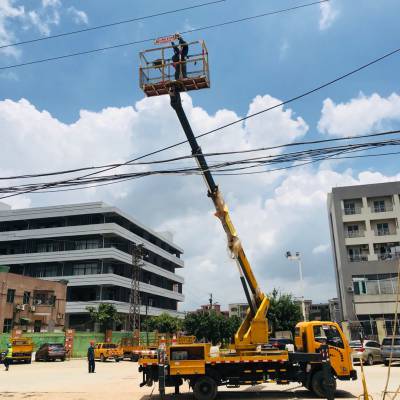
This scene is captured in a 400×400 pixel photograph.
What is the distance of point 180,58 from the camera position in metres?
13.1

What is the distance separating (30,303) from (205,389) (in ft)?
140

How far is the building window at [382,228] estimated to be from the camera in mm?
54781

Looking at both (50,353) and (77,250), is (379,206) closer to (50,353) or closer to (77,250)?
(50,353)

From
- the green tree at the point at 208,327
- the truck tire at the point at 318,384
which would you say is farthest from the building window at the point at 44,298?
the truck tire at the point at 318,384

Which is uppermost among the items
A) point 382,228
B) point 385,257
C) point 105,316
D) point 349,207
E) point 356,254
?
point 349,207

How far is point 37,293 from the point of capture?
53000mm

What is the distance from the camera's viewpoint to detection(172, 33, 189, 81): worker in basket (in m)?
13.1

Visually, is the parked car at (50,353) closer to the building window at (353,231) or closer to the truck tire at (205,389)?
the truck tire at (205,389)

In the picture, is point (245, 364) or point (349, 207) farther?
point (349, 207)

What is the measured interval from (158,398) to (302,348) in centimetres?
541

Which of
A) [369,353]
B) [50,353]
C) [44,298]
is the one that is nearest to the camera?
[369,353]

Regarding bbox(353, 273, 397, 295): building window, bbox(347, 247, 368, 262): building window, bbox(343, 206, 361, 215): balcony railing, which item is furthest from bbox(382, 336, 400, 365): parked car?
bbox(343, 206, 361, 215): balcony railing

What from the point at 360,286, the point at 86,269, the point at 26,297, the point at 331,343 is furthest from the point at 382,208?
the point at 26,297

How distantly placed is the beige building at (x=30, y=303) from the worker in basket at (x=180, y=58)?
139ft
